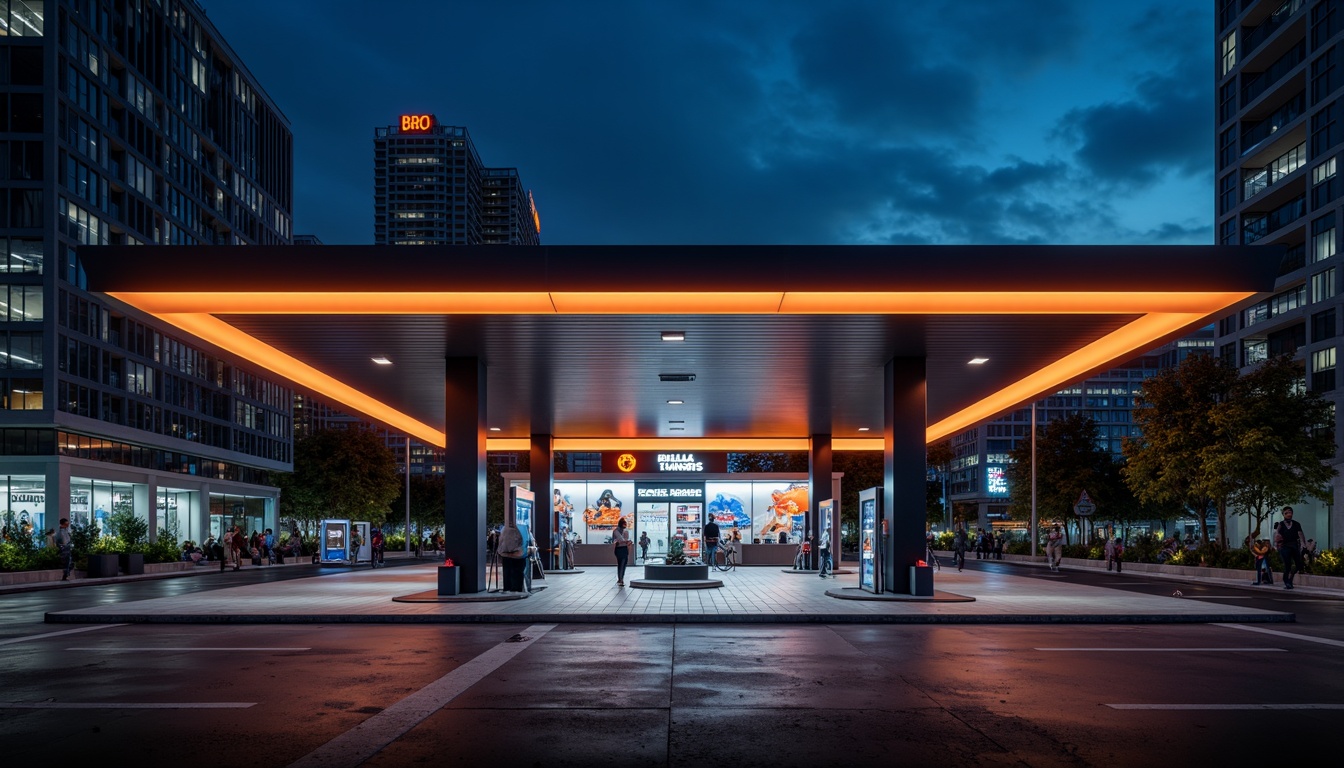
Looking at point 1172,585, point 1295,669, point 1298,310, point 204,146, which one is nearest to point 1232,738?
point 1295,669

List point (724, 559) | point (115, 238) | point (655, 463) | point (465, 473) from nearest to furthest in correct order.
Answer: point (465, 473), point (724, 559), point (655, 463), point (115, 238)

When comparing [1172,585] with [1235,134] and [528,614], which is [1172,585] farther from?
[1235,134]

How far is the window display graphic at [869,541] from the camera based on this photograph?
1975cm

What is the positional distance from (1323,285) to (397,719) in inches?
2118

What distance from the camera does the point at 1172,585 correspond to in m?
27.4

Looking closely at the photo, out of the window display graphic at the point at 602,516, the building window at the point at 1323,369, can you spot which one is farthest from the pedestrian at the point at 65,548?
the building window at the point at 1323,369

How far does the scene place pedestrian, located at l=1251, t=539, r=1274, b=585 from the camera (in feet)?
85.2

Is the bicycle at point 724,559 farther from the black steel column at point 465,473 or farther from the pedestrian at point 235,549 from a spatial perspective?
the pedestrian at point 235,549

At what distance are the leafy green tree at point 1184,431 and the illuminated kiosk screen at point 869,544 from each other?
676 inches

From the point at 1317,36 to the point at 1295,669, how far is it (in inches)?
1969

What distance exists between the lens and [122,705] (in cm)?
843

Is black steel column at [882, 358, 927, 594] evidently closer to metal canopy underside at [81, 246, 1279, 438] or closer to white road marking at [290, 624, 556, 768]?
metal canopy underside at [81, 246, 1279, 438]

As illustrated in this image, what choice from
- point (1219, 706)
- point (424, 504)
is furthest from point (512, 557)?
point (424, 504)

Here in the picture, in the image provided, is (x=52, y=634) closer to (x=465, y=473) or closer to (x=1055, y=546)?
(x=465, y=473)
